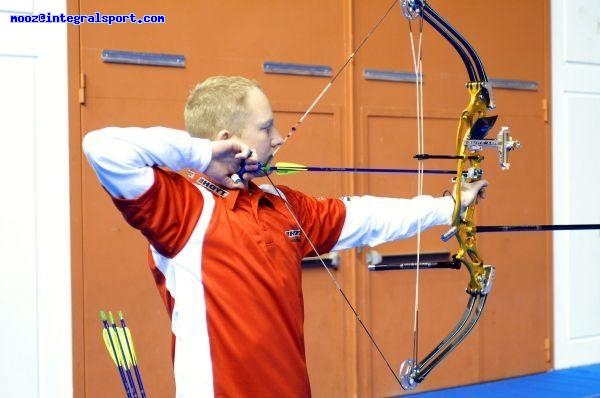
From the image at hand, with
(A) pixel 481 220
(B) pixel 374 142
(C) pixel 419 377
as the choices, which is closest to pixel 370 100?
(B) pixel 374 142

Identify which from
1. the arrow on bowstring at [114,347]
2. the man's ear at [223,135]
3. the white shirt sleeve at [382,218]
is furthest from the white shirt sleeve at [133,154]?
the arrow on bowstring at [114,347]

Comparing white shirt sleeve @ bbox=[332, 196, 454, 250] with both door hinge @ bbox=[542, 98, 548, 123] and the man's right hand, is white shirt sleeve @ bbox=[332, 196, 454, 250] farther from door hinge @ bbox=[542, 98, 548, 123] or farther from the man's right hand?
door hinge @ bbox=[542, 98, 548, 123]

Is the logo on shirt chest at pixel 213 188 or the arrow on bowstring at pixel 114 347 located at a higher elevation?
the logo on shirt chest at pixel 213 188

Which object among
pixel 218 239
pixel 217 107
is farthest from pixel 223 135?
pixel 218 239

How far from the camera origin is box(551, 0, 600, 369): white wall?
10.7 ft

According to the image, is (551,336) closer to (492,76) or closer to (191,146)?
(492,76)

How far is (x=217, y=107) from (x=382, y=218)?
381 mm

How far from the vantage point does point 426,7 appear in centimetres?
155

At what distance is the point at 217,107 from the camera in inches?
50.2

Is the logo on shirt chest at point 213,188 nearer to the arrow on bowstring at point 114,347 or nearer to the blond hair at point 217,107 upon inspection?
the blond hair at point 217,107

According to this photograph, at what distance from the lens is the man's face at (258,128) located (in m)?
1.27

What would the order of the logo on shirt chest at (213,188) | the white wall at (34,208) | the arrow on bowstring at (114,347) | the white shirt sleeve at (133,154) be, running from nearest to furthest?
the white shirt sleeve at (133,154) → the logo on shirt chest at (213,188) → the arrow on bowstring at (114,347) → the white wall at (34,208)

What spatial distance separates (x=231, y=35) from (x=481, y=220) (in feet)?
4.04

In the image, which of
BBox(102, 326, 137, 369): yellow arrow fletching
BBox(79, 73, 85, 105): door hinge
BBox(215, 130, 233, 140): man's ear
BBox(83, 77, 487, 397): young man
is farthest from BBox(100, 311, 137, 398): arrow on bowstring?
BBox(79, 73, 85, 105): door hinge
